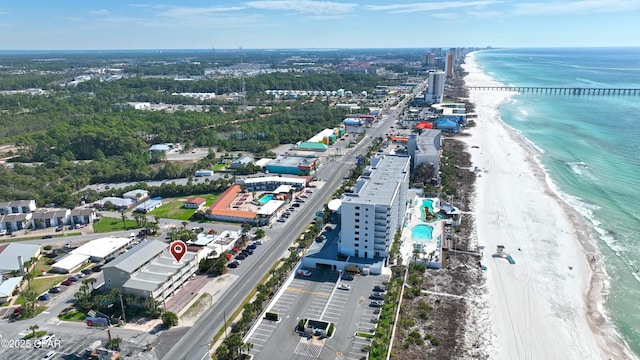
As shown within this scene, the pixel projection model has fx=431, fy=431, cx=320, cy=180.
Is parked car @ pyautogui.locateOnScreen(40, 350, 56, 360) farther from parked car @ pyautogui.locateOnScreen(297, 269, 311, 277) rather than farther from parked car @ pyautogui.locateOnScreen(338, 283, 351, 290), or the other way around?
parked car @ pyautogui.locateOnScreen(338, 283, 351, 290)

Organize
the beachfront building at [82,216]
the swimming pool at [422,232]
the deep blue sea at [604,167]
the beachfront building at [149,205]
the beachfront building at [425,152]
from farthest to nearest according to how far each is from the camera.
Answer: the beachfront building at [425,152] < the beachfront building at [149,205] < the beachfront building at [82,216] < the swimming pool at [422,232] < the deep blue sea at [604,167]

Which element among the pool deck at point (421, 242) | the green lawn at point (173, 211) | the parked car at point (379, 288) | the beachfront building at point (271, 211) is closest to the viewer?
the parked car at point (379, 288)

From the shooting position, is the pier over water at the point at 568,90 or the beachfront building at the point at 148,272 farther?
the pier over water at the point at 568,90

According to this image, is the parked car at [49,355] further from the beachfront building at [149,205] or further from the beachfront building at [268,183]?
the beachfront building at [268,183]

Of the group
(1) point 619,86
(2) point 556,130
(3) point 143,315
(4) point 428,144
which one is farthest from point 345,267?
(1) point 619,86

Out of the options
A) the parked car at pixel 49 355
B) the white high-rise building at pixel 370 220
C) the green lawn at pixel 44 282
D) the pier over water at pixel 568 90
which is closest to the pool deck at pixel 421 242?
the white high-rise building at pixel 370 220

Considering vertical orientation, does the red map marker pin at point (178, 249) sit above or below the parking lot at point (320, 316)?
above
